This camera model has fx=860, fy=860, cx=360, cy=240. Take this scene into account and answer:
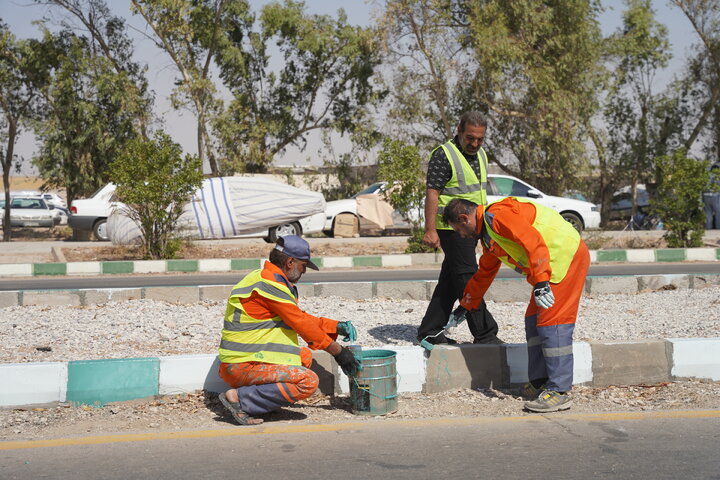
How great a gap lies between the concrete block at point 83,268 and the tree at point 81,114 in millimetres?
11709

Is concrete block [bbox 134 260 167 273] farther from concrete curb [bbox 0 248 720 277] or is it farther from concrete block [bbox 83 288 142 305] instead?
concrete block [bbox 83 288 142 305]

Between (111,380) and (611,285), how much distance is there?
6159mm

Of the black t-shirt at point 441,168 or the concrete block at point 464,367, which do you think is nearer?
the concrete block at point 464,367

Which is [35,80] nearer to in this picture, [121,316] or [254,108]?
[254,108]

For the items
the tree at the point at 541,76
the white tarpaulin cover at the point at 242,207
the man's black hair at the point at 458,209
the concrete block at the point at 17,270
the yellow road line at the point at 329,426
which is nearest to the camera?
the yellow road line at the point at 329,426

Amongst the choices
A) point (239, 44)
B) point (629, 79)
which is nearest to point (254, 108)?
point (239, 44)

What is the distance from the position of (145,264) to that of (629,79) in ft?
62.6

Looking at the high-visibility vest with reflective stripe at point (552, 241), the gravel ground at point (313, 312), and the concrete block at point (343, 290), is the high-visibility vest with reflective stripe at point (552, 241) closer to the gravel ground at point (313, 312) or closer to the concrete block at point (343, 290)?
the gravel ground at point (313, 312)

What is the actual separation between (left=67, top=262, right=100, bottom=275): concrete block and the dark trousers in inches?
403

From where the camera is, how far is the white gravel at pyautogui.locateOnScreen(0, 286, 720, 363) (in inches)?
261

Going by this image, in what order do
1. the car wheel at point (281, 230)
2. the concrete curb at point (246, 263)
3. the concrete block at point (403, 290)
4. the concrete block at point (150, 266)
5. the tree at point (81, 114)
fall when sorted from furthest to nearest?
the tree at point (81, 114) → the car wheel at point (281, 230) → the concrete block at point (150, 266) → the concrete curb at point (246, 263) → the concrete block at point (403, 290)

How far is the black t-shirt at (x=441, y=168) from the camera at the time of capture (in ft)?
20.1

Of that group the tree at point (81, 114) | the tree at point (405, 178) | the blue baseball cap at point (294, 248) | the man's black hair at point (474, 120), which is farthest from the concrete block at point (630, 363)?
the tree at point (81, 114)

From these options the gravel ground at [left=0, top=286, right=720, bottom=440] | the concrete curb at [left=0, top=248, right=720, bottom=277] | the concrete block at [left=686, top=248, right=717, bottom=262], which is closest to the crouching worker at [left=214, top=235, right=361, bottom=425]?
the gravel ground at [left=0, top=286, right=720, bottom=440]
